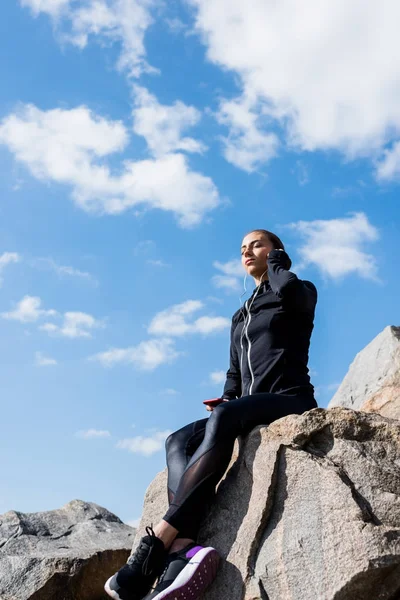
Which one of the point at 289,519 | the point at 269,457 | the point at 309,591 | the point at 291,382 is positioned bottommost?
the point at 309,591

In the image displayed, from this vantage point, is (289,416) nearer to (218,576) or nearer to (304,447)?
(304,447)

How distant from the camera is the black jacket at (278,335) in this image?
540 centimetres

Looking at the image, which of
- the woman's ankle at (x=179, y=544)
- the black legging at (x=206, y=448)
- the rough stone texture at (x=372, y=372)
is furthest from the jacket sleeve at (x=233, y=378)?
the rough stone texture at (x=372, y=372)

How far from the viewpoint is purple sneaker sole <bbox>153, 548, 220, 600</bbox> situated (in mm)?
4403

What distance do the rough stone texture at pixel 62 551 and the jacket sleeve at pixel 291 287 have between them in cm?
353

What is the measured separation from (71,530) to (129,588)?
4030mm

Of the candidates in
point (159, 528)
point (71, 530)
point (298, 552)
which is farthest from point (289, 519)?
point (71, 530)

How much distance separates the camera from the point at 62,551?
751 centimetres

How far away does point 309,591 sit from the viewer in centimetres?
433

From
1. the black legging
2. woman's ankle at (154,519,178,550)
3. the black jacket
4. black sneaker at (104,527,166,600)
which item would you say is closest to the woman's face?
the black jacket

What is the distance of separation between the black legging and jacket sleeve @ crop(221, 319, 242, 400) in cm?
65

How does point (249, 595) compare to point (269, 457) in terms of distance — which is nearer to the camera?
point (249, 595)

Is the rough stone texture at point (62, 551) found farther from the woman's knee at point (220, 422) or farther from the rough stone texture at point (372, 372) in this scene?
the rough stone texture at point (372, 372)

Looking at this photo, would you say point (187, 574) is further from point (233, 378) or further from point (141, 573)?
point (233, 378)
